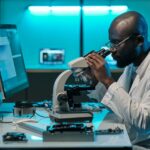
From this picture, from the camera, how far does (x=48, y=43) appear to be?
16.3 ft

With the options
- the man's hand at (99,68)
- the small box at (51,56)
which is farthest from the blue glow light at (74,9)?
the man's hand at (99,68)

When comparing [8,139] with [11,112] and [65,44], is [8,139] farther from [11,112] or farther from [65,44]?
[65,44]

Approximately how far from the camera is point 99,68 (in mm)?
1717

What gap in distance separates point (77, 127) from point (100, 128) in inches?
8.3

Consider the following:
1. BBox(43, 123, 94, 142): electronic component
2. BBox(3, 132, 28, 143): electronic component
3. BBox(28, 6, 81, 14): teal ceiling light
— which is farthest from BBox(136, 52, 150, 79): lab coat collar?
BBox(28, 6, 81, 14): teal ceiling light

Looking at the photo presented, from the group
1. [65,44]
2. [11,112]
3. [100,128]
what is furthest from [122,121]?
[65,44]

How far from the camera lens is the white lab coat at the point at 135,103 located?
5.35ft

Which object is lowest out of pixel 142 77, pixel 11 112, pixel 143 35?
pixel 11 112

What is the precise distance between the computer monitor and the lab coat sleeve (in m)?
0.50

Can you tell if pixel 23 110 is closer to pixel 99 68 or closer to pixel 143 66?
pixel 99 68

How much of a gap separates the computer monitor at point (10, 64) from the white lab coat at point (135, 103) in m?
0.49

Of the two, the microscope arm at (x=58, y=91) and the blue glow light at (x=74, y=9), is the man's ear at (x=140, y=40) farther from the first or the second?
the blue glow light at (x=74, y=9)

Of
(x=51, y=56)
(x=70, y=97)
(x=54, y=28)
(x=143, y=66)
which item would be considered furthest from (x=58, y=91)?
(x=54, y=28)

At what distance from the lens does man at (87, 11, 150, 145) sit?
64.7 inches
